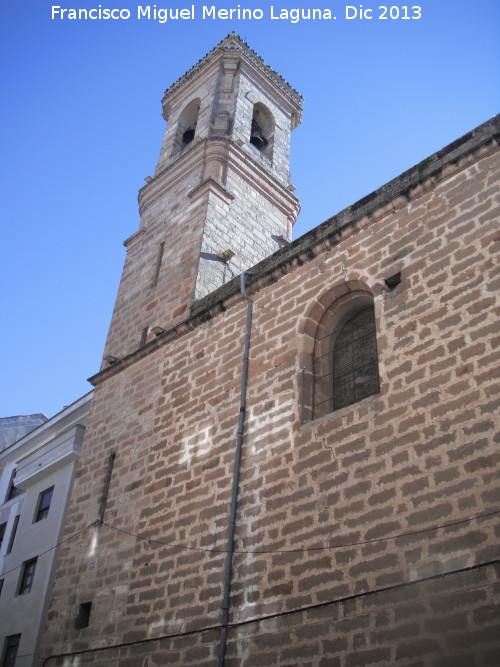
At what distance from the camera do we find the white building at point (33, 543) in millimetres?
11023

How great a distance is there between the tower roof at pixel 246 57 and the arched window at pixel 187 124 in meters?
0.93

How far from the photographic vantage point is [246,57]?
15883mm

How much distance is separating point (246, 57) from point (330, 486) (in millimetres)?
12437

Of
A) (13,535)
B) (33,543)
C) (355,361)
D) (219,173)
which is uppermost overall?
(219,173)

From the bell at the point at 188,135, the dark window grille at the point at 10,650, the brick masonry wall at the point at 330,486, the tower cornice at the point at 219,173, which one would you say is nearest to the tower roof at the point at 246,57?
the bell at the point at 188,135

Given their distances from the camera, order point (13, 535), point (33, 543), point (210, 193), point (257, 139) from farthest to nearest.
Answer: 1. point (257, 139)
2. point (13, 535)
3. point (33, 543)
4. point (210, 193)

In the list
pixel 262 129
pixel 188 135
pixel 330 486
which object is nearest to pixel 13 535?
pixel 188 135

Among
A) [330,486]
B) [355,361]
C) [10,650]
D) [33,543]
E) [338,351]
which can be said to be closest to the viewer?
[330,486]

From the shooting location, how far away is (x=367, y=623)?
5285 millimetres

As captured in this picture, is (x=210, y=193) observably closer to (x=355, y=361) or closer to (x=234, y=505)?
(x=355, y=361)

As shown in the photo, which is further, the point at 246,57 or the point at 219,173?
Result: the point at 246,57

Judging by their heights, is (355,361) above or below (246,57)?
below

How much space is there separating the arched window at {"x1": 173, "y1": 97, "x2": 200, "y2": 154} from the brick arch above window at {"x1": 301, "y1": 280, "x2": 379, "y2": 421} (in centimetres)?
873

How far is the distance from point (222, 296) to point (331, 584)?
4.40 meters
